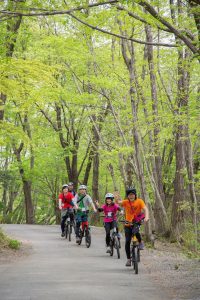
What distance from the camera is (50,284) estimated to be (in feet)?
32.8

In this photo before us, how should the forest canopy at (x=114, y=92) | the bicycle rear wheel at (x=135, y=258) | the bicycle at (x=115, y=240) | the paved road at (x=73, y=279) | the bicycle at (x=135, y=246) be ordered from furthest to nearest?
1. the bicycle at (x=115, y=240)
2. the forest canopy at (x=114, y=92)
3. the bicycle at (x=135, y=246)
4. the bicycle rear wheel at (x=135, y=258)
5. the paved road at (x=73, y=279)

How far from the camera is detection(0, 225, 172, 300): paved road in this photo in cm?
888

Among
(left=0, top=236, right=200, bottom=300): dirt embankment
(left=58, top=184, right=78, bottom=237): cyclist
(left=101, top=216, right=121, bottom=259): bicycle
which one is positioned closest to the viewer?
(left=0, top=236, right=200, bottom=300): dirt embankment

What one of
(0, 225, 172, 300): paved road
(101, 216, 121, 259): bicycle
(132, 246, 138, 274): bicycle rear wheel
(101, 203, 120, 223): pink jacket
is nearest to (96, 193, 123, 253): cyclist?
(101, 203, 120, 223): pink jacket

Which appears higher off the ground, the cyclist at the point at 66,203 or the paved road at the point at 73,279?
the cyclist at the point at 66,203

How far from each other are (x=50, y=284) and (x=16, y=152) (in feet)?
99.3

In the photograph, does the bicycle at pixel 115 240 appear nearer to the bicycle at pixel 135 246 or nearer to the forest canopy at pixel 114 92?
the forest canopy at pixel 114 92

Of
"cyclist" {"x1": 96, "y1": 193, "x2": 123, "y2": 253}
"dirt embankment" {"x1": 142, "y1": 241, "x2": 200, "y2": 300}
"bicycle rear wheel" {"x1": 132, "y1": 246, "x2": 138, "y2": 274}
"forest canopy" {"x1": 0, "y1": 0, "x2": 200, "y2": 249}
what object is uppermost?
"forest canopy" {"x1": 0, "y1": 0, "x2": 200, "y2": 249}

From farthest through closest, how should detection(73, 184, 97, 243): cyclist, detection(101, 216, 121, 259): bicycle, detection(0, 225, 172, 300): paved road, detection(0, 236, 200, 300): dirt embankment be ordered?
detection(73, 184, 97, 243): cyclist, detection(101, 216, 121, 259): bicycle, detection(0, 236, 200, 300): dirt embankment, detection(0, 225, 172, 300): paved road

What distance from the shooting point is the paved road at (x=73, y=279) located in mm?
8875

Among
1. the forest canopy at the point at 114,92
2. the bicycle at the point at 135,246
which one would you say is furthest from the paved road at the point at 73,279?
the forest canopy at the point at 114,92

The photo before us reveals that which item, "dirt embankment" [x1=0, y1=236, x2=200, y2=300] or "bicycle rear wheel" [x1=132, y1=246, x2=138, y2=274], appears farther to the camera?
"bicycle rear wheel" [x1=132, y1=246, x2=138, y2=274]

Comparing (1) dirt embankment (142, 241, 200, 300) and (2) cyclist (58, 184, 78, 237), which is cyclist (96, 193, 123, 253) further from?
(2) cyclist (58, 184, 78, 237)

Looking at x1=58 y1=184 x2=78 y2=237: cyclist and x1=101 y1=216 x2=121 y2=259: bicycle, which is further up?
x1=58 y1=184 x2=78 y2=237: cyclist
